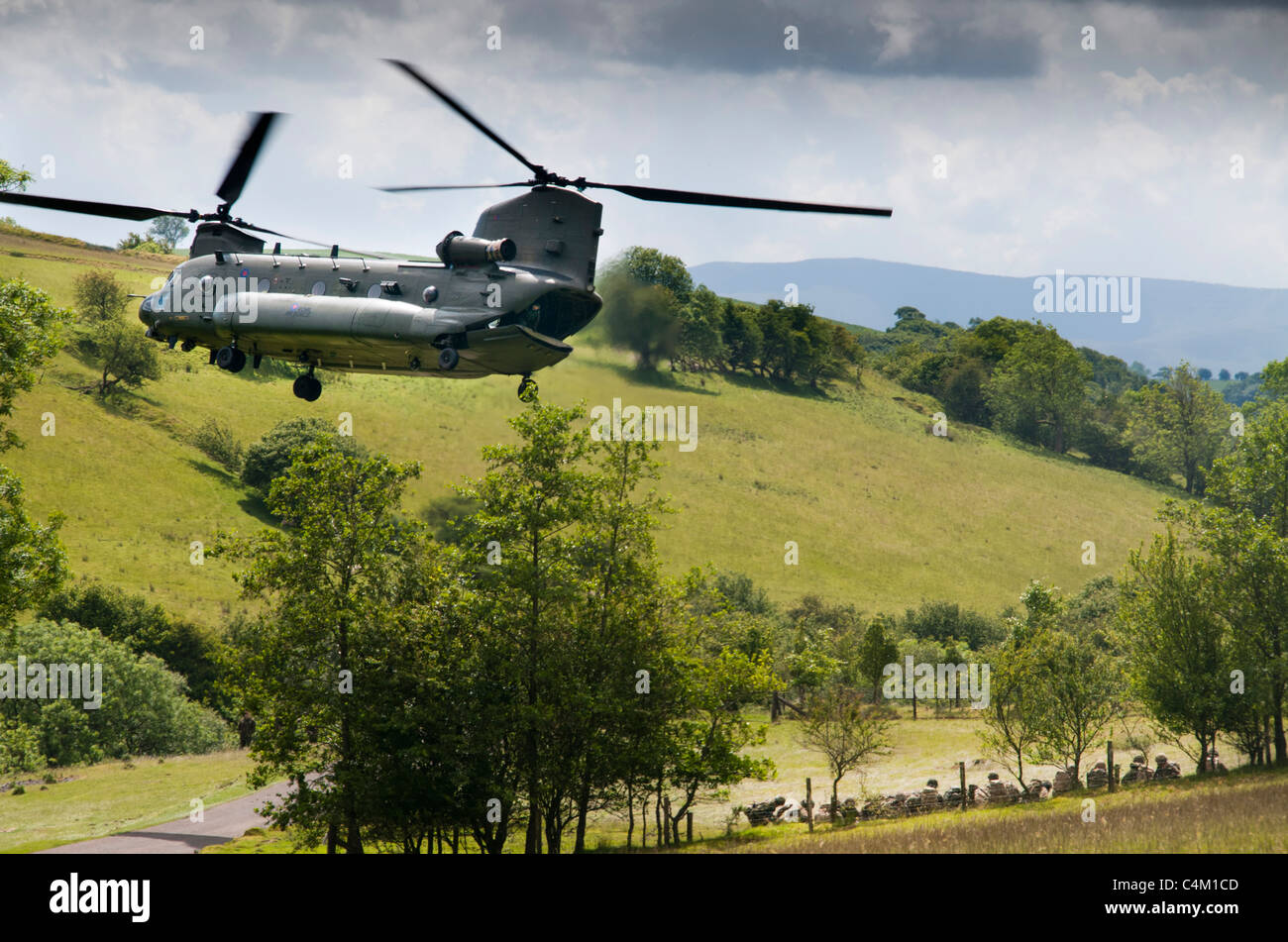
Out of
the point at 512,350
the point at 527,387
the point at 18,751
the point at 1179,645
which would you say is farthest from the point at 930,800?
the point at 18,751

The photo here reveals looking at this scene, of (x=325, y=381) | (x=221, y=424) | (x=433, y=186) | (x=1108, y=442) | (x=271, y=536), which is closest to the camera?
(x=433, y=186)

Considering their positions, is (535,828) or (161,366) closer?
(535,828)

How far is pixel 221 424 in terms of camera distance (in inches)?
3831

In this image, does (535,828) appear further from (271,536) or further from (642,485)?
(642,485)

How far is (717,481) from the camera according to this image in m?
115

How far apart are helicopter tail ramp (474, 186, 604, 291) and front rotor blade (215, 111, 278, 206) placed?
7.58 m

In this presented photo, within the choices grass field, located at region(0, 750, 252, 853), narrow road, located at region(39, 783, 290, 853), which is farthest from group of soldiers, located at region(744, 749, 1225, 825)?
grass field, located at region(0, 750, 252, 853)

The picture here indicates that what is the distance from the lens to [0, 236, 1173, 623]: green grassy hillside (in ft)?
276

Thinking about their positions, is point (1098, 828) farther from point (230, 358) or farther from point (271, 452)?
point (271, 452)

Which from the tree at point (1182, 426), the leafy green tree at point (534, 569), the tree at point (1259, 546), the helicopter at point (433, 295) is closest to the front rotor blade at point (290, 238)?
the helicopter at point (433, 295)

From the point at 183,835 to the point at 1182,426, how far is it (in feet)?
456

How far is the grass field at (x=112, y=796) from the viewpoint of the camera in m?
40.9

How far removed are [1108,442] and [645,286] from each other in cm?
12632
